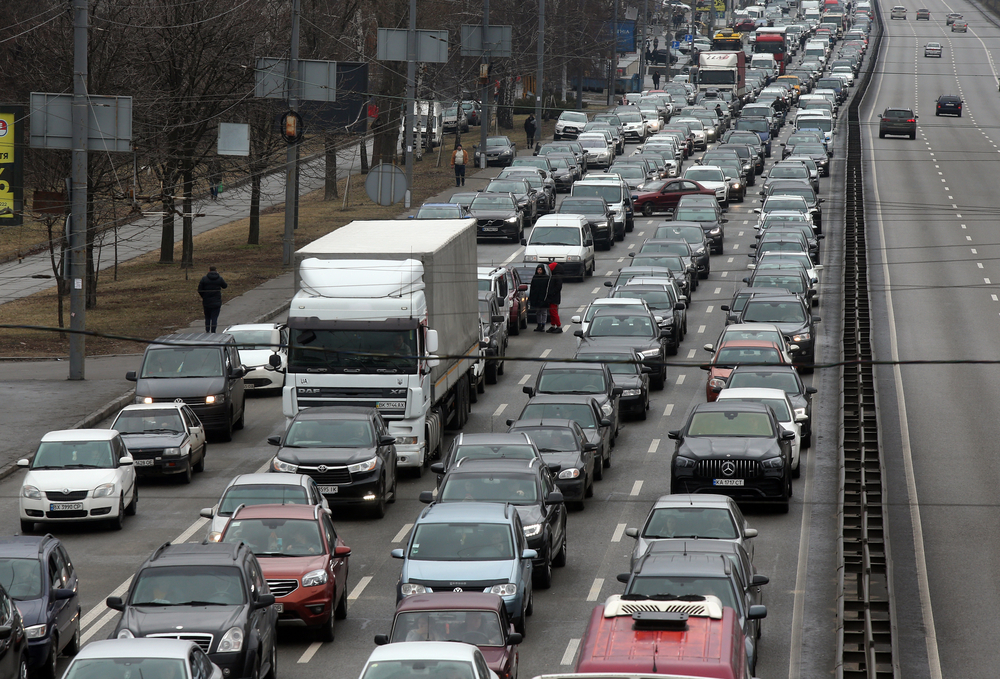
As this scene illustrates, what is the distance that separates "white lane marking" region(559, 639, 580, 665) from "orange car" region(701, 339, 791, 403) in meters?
12.7

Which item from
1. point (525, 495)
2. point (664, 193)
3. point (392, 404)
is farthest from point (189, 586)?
point (664, 193)

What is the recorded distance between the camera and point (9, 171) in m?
31.9

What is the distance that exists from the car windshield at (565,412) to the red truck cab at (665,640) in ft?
40.6

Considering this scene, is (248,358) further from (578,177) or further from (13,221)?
(578,177)

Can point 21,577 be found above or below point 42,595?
above

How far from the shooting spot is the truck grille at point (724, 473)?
76.2 ft

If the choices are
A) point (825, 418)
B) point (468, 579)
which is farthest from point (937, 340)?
point (468, 579)

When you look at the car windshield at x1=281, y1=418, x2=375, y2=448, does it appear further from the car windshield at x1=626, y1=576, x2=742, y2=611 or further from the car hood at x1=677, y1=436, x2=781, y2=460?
the car windshield at x1=626, y1=576, x2=742, y2=611

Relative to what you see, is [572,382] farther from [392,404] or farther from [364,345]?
[364,345]

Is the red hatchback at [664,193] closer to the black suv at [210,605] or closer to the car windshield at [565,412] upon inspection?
the car windshield at [565,412]

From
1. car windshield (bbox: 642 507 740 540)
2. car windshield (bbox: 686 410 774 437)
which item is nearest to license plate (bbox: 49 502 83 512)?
car windshield (bbox: 642 507 740 540)

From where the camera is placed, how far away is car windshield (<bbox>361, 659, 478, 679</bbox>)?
508 inches

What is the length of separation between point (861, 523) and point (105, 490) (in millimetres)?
11129

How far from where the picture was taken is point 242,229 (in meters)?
60.8
